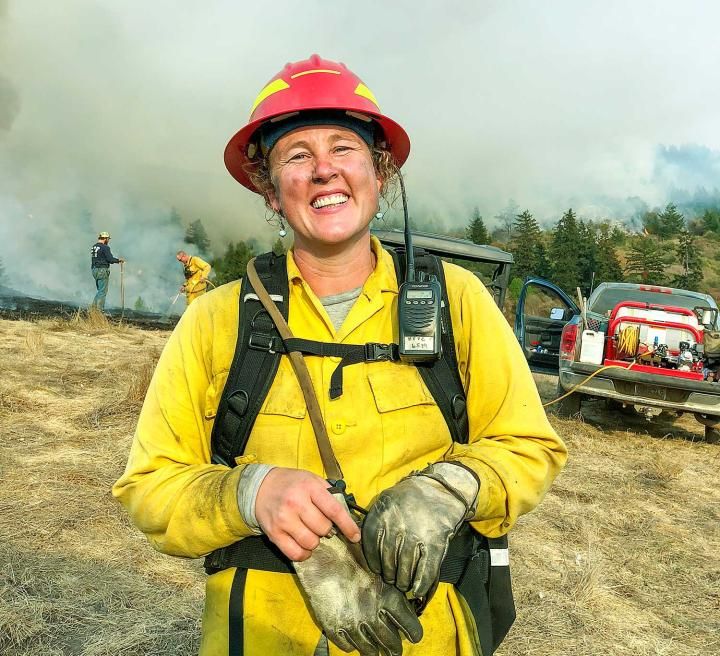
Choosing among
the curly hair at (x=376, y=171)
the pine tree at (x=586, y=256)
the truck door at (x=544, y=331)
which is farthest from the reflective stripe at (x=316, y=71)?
the pine tree at (x=586, y=256)

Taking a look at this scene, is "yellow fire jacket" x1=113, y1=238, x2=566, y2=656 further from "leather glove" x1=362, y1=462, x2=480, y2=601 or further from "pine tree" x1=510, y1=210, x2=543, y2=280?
"pine tree" x1=510, y1=210, x2=543, y2=280

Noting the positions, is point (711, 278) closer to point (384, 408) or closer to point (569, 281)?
point (569, 281)

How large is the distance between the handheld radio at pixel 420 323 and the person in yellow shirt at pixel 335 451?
57mm

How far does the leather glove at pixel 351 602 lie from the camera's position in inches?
47.5

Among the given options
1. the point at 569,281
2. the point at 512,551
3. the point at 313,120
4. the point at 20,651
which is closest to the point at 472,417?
the point at 313,120

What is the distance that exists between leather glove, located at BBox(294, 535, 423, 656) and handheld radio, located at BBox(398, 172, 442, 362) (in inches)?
16.0

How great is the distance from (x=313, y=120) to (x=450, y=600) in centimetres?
114

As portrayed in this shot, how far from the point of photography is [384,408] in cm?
134

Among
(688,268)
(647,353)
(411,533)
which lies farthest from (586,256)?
(411,533)

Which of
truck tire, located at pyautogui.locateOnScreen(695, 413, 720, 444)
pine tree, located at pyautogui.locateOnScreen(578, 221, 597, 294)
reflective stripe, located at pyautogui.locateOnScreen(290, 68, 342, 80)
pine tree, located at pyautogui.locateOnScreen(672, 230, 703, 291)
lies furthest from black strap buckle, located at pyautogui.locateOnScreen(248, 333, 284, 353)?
pine tree, located at pyautogui.locateOnScreen(672, 230, 703, 291)

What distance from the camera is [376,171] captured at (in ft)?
5.68

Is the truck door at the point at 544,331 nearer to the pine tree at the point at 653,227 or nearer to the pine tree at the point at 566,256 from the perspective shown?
the pine tree at the point at 566,256

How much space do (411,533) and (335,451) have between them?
264mm

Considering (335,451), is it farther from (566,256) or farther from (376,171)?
(566,256)
